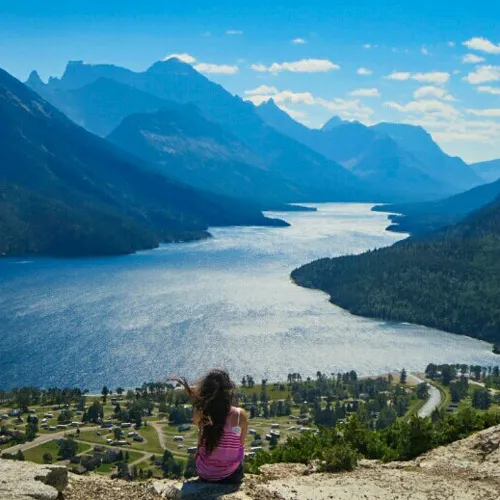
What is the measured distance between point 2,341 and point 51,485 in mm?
187100

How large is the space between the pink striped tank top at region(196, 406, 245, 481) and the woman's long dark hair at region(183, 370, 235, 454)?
0.23 metres

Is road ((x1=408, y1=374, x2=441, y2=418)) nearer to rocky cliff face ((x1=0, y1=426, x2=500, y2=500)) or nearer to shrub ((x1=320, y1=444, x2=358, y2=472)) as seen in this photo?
rocky cliff face ((x1=0, y1=426, x2=500, y2=500))

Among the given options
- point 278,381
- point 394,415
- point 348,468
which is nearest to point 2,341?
point 278,381

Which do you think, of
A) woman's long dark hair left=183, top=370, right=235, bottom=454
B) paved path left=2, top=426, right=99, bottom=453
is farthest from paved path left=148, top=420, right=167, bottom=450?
woman's long dark hair left=183, top=370, right=235, bottom=454

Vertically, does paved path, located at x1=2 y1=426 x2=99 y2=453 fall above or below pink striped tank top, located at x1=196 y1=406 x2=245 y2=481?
below

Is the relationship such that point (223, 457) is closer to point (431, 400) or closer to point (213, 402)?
point (213, 402)

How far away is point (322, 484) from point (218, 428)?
6.45 metres

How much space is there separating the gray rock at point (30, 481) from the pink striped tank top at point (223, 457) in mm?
4644

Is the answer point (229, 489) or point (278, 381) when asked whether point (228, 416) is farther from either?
point (278, 381)

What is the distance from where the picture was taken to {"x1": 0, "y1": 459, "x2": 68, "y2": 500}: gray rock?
65.9 ft

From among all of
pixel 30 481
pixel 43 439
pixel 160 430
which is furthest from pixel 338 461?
pixel 160 430

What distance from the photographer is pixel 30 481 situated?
21.0 meters

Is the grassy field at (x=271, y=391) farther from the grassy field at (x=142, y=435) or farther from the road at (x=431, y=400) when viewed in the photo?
the road at (x=431, y=400)

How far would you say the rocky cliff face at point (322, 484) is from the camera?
21.0 meters
